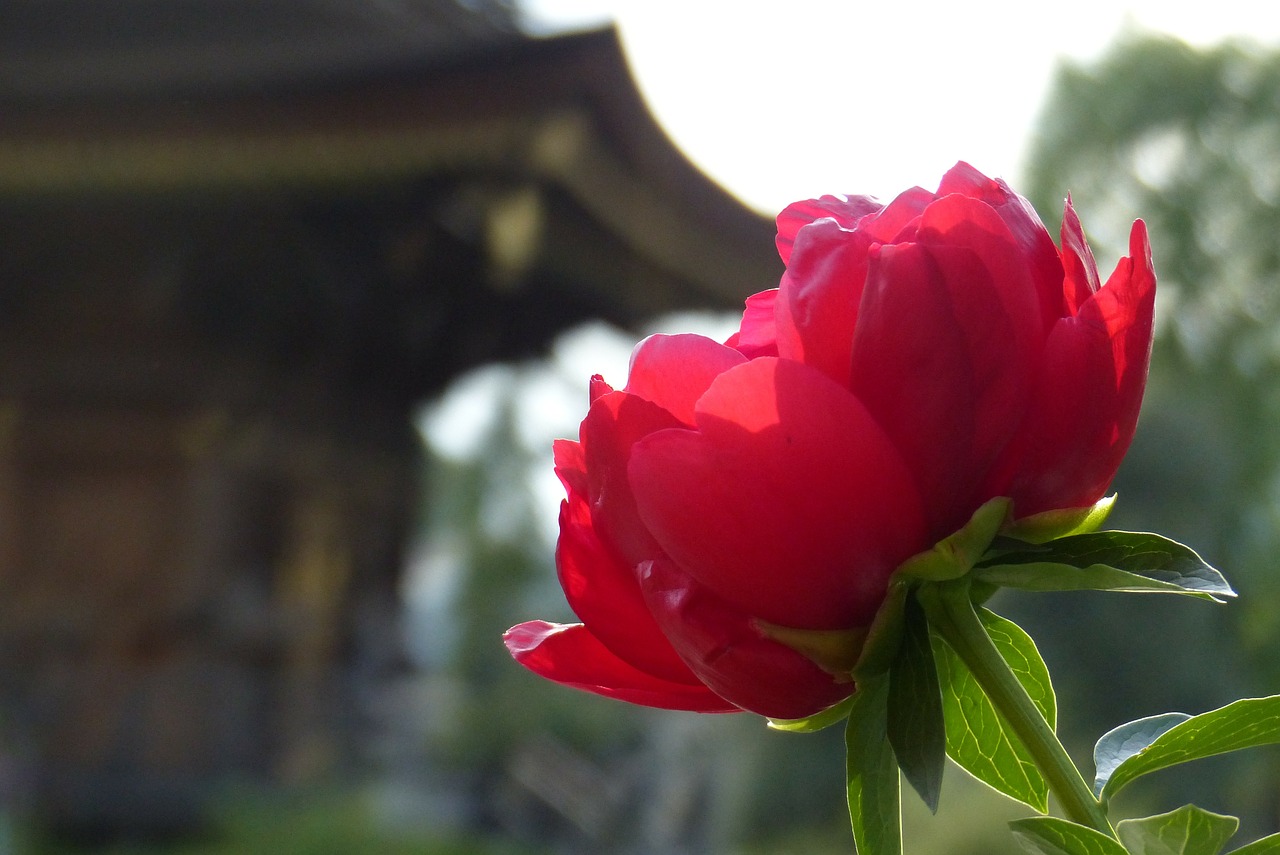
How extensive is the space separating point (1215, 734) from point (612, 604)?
121 millimetres

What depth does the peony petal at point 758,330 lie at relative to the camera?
284 millimetres

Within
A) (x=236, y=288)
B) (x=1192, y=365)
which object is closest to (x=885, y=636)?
(x=236, y=288)

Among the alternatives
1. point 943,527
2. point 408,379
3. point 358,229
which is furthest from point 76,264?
point 943,527

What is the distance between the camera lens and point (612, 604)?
0.84 ft

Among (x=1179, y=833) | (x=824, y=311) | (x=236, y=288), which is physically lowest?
(x=1179, y=833)

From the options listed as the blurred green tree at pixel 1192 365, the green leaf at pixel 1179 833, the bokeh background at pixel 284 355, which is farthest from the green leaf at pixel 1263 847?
the blurred green tree at pixel 1192 365

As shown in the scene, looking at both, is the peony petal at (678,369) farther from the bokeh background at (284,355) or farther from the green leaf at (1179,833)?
the bokeh background at (284,355)

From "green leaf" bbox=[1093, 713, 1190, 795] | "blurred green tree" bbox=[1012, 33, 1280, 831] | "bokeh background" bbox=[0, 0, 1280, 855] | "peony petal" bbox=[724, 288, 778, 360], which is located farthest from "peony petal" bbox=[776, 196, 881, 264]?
"blurred green tree" bbox=[1012, 33, 1280, 831]

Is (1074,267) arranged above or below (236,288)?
below

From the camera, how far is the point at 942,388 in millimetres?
221

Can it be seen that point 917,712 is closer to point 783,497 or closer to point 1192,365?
point 783,497

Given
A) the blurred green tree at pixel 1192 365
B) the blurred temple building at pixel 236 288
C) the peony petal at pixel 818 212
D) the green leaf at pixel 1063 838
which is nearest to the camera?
the green leaf at pixel 1063 838

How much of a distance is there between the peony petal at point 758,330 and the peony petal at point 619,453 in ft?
0.16

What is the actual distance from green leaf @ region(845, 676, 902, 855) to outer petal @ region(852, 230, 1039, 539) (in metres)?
0.04
